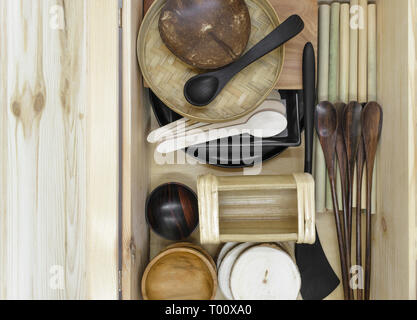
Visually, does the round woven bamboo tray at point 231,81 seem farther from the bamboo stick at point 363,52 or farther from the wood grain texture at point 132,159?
the bamboo stick at point 363,52

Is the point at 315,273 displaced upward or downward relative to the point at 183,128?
downward

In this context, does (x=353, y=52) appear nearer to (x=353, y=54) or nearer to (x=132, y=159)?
(x=353, y=54)

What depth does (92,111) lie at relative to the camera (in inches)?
20.8

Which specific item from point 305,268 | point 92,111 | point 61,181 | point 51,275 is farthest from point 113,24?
point 305,268

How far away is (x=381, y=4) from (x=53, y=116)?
2.24ft

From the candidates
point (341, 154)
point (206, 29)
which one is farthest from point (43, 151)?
point (341, 154)

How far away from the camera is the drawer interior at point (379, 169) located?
0.57 m

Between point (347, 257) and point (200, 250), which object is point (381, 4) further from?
point (200, 250)

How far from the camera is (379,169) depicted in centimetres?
69

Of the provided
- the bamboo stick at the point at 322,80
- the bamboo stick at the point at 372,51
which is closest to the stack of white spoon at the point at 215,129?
the bamboo stick at the point at 322,80

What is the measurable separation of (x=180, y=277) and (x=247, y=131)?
32 cm

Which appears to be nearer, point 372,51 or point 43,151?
point 43,151

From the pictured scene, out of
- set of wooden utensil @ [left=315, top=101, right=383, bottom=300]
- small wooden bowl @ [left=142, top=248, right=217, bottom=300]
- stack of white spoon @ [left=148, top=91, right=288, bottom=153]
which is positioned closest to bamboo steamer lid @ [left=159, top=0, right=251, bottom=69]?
stack of white spoon @ [left=148, top=91, right=288, bottom=153]

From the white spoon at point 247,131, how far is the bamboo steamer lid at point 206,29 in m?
0.13
